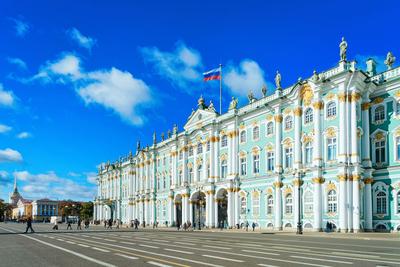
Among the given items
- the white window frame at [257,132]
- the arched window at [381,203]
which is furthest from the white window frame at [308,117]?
the arched window at [381,203]

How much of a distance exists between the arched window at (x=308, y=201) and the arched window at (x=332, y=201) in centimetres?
243

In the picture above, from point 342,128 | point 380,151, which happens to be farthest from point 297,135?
point 380,151

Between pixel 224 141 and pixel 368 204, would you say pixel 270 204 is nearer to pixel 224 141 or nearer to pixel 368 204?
pixel 368 204

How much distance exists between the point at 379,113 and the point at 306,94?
8.50 metres

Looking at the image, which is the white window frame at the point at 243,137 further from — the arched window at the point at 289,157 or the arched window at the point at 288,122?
the arched window at the point at 289,157

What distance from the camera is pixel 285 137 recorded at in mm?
55406

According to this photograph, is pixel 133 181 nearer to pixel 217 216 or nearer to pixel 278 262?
pixel 217 216

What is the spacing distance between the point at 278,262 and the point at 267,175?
41.1m

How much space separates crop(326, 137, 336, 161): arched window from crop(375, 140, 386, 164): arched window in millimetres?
4159

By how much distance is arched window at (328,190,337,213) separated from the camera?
47344mm

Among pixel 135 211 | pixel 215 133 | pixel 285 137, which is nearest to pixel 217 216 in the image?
pixel 215 133

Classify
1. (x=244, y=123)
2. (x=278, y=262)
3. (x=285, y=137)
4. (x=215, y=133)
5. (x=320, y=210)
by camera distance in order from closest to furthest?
(x=278, y=262) → (x=320, y=210) → (x=285, y=137) → (x=244, y=123) → (x=215, y=133)

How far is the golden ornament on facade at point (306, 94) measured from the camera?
51.6 m

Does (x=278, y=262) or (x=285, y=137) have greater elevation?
(x=285, y=137)
